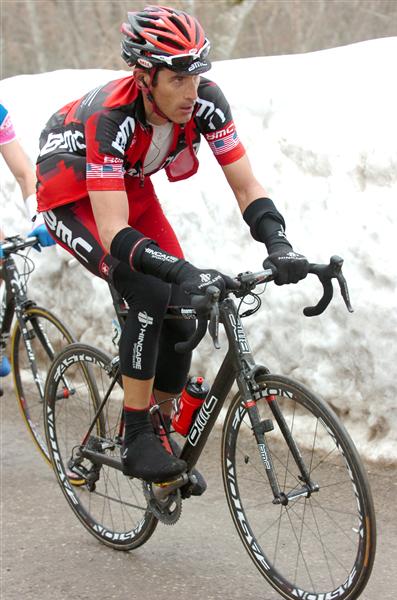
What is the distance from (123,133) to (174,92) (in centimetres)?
27

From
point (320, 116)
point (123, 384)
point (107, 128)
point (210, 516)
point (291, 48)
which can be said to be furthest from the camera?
point (291, 48)

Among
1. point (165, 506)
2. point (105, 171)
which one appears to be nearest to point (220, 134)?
point (105, 171)

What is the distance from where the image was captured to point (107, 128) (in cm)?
382

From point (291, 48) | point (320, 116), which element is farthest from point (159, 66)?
point (291, 48)

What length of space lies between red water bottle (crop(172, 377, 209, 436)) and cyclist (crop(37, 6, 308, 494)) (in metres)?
0.13

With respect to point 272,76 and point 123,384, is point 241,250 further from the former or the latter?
point 123,384

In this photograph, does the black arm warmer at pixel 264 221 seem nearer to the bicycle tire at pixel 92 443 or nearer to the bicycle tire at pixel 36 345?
the bicycle tire at pixel 92 443

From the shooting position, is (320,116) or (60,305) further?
(60,305)

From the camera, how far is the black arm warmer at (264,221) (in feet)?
12.8

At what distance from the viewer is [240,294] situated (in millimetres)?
3631

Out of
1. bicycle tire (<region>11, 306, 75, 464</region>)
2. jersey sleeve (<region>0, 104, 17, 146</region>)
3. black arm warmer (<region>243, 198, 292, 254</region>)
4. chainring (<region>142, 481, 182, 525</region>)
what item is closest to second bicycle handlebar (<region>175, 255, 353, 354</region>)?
black arm warmer (<region>243, 198, 292, 254</region>)

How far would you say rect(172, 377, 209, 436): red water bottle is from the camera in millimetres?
4102

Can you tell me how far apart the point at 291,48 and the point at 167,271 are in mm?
15101

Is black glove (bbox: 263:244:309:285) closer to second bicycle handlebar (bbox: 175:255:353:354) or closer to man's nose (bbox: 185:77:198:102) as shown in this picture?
second bicycle handlebar (bbox: 175:255:353:354)
